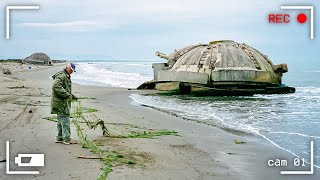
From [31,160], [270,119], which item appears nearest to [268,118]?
[270,119]

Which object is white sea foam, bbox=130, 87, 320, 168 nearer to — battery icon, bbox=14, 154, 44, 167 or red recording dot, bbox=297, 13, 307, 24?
red recording dot, bbox=297, 13, 307, 24

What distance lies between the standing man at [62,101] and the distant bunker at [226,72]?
1437 centimetres

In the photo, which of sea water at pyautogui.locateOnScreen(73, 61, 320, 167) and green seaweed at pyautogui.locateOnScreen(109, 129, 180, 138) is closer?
green seaweed at pyautogui.locateOnScreen(109, 129, 180, 138)

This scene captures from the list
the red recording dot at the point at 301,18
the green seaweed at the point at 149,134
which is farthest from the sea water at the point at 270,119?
the red recording dot at the point at 301,18

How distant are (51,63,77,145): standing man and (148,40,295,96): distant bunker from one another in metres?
14.4

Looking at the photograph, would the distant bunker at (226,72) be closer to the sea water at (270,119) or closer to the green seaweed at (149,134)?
the sea water at (270,119)

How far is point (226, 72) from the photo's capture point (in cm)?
2192

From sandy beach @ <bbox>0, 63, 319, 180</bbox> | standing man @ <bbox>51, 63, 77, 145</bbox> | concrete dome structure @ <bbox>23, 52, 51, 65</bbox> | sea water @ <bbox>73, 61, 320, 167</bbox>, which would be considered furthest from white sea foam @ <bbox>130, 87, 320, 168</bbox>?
concrete dome structure @ <bbox>23, 52, 51, 65</bbox>

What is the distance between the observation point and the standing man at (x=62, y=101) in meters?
8.27

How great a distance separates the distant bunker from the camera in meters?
22.1

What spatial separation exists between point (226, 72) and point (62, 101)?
47.8 feet

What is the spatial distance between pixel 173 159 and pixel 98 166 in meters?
1.49

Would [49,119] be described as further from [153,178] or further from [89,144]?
[153,178]

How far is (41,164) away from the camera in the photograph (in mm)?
6531
